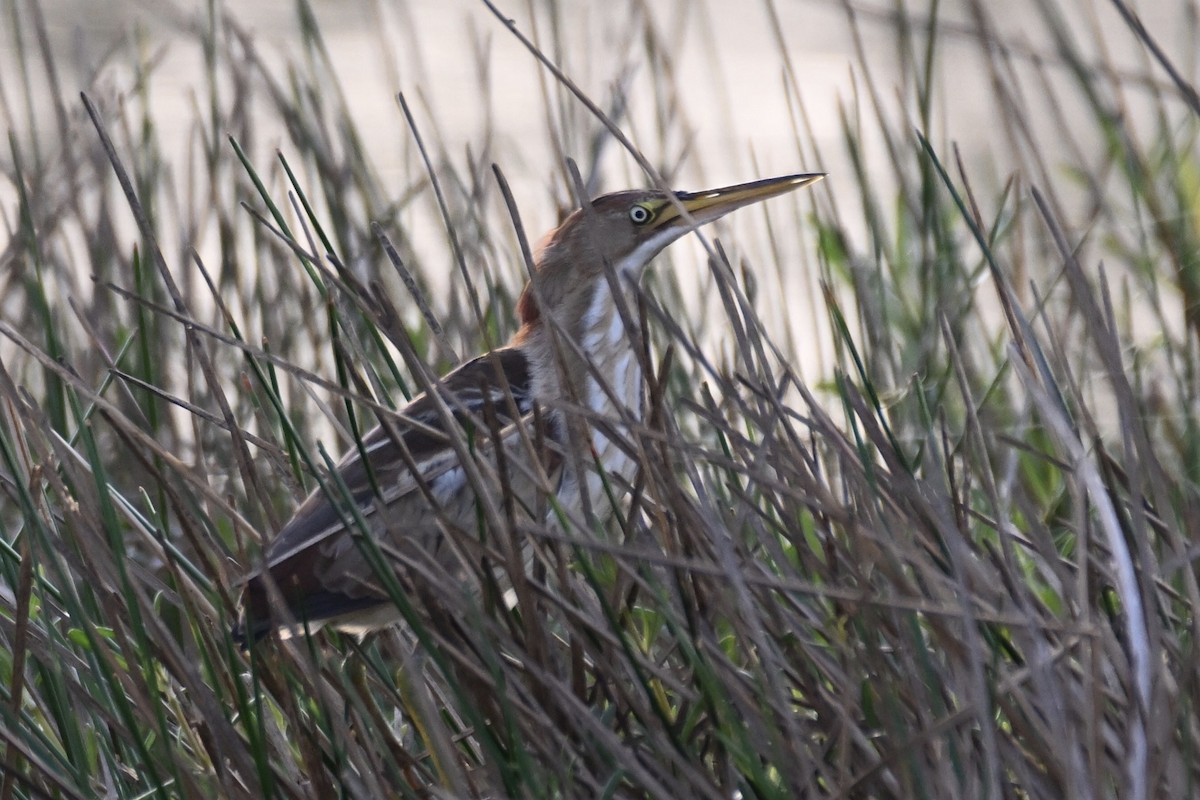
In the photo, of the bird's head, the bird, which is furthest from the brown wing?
the bird's head

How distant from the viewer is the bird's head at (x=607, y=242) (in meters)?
2.62

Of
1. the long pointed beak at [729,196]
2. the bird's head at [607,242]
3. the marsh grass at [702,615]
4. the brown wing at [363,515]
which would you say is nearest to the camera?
the marsh grass at [702,615]

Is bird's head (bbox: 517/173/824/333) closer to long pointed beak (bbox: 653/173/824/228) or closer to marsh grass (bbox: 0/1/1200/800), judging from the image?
long pointed beak (bbox: 653/173/824/228)

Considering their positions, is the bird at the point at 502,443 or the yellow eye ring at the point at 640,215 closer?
the bird at the point at 502,443

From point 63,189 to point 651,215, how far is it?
3.97 feet

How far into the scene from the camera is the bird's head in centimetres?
262

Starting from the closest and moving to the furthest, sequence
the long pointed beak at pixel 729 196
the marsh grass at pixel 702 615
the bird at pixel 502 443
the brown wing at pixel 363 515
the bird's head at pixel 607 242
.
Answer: the marsh grass at pixel 702 615
the bird at pixel 502 443
the brown wing at pixel 363 515
the long pointed beak at pixel 729 196
the bird's head at pixel 607 242

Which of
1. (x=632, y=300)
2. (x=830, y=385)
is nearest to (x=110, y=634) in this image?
(x=830, y=385)

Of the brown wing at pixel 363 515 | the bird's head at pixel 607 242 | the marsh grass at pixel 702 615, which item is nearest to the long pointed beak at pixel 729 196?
the bird's head at pixel 607 242

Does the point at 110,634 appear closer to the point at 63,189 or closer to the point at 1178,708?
the point at 1178,708

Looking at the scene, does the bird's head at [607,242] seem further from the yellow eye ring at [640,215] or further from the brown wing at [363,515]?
the brown wing at [363,515]

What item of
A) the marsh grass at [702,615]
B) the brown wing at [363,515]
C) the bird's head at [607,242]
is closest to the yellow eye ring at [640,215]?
the bird's head at [607,242]

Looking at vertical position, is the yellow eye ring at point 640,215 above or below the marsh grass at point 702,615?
above

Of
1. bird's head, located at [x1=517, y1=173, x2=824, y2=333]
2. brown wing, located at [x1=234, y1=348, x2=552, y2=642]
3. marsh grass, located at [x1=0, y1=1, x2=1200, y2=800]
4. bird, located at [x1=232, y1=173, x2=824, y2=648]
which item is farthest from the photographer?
bird's head, located at [x1=517, y1=173, x2=824, y2=333]
